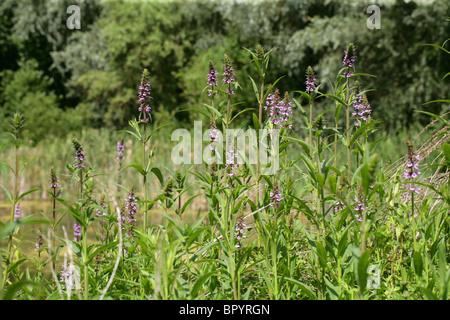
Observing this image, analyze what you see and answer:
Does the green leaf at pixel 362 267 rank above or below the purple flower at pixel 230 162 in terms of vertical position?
below

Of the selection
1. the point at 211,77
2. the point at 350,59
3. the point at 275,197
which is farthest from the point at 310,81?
the point at 275,197

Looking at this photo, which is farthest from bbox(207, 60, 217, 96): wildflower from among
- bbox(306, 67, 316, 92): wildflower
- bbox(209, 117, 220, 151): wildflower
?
bbox(306, 67, 316, 92): wildflower

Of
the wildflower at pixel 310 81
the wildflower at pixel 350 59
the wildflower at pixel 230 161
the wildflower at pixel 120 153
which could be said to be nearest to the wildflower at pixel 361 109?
the wildflower at pixel 350 59

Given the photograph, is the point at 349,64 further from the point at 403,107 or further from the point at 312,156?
the point at 403,107

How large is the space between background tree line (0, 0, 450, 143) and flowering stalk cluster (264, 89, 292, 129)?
950 centimetres

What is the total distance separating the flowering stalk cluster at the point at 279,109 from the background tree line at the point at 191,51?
31.2 ft

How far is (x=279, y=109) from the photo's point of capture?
2773 millimetres

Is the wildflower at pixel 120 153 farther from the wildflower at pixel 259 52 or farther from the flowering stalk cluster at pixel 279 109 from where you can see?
the wildflower at pixel 259 52

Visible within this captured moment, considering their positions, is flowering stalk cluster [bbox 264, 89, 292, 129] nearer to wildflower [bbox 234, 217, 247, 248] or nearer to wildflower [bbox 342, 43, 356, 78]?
wildflower [bbox 342, 43, 356, 78]

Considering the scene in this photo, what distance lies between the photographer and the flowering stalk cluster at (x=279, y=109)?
269 centimetres

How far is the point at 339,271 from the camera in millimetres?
2076

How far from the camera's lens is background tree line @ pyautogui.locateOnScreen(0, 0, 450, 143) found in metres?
13.1

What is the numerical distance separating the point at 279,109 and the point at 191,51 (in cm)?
1628
